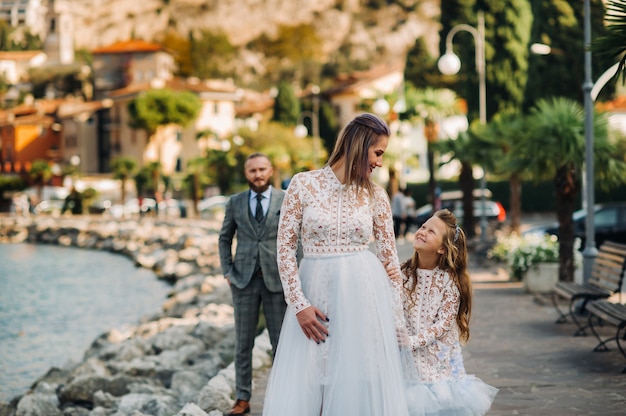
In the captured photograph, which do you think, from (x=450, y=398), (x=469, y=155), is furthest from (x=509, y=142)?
(x=450, y=398)

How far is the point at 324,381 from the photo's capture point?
5.18 m

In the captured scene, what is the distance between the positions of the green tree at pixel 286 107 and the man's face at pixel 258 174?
3221 inches

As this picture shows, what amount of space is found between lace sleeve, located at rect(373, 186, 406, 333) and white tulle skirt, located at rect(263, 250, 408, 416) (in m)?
0.18

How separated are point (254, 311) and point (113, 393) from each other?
464cm

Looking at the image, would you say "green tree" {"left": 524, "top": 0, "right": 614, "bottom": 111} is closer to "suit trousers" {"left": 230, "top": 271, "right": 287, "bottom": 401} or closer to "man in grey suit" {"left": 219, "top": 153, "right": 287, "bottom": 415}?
"man in grey suit" {"left": 219, "top": 153, "right": 287, "bottom": 415}

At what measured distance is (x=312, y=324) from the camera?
16.9ft

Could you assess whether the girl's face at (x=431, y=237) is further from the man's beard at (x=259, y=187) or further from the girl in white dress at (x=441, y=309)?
the man's beard at (x=259, y=187)

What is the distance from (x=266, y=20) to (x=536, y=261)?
516 feet

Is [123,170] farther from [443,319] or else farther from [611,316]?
[443,319]

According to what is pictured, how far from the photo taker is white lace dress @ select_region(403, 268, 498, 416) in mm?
5668

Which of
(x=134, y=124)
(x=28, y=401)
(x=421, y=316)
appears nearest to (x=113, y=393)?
(x=28, y=401)

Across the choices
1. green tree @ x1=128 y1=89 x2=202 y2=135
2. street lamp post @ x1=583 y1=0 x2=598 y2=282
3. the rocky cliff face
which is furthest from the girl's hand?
the rocky cliff face

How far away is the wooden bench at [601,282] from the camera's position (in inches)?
464

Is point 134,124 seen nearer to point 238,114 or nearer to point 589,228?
point 238,114
